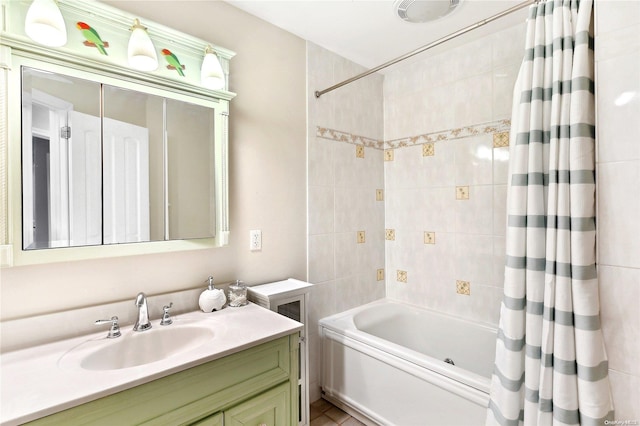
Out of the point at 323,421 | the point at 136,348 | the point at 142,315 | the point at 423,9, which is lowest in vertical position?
the point at 323,421

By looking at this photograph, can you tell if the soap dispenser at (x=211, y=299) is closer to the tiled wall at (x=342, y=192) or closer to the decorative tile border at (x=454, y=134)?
the tiled wall at (x=342, y=192)

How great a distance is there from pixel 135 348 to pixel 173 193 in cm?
69

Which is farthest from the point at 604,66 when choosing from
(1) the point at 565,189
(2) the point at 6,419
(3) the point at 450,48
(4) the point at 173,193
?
(2) the point at 6,419

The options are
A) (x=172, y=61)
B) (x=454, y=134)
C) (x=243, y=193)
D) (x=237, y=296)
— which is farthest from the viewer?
(x=454, y=134)

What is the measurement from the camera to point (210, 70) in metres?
1.55

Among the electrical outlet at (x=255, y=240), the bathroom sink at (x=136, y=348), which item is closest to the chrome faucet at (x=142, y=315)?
the bathroom sink at (x=136, y=348)

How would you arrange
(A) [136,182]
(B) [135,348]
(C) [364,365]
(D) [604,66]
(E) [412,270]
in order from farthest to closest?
(E) [412,270] < (C) [364,365] < (A) [136,182] < (B) [135,348] < (D) [604,66]

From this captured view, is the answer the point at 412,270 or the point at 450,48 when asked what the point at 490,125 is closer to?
the point at 450,48

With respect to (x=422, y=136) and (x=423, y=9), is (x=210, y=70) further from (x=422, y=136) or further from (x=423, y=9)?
(x=422, y=136)

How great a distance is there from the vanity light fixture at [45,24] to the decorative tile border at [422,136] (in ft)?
4.52

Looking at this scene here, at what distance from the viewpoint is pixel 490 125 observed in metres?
2.04

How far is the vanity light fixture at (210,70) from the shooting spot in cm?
155

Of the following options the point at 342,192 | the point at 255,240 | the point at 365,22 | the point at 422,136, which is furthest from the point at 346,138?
the point at 255,240

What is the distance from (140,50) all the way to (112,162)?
1.62 ft
